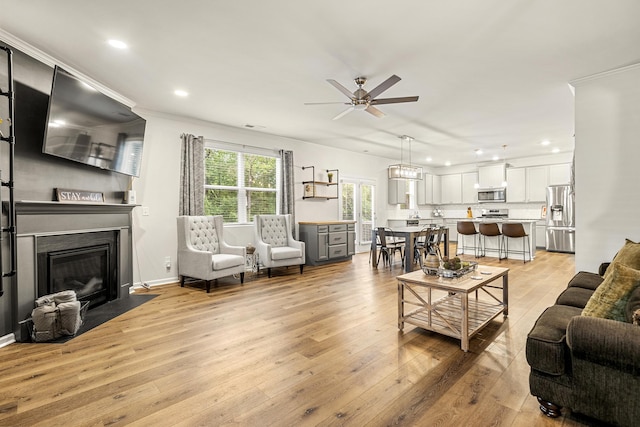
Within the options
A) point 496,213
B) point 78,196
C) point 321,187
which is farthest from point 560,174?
point 78,196

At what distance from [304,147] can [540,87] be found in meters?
4.39

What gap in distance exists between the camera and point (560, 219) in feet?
26.8

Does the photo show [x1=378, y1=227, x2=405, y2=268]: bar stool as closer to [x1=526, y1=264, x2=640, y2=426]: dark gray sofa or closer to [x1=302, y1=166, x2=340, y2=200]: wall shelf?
[x1=302, y1=166, x2=340, y2=200]: wall shelf

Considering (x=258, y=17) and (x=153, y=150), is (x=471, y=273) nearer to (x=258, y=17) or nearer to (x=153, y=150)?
(x=258, y=17)

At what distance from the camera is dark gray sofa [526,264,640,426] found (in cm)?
151

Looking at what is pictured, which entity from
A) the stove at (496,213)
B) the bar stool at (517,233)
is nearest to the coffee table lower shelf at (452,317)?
the bar stool at (517,233)

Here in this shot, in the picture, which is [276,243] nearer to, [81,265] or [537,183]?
[81,265]

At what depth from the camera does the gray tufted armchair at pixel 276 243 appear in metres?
5.46

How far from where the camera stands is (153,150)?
4.94 metres

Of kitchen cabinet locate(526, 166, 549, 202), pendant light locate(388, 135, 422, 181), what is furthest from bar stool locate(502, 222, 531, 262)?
kitchen cabinet locate(526, 166, 549, 202)

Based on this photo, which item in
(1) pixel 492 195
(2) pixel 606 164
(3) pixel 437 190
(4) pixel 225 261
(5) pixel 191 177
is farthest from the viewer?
(3) pixel 437 190

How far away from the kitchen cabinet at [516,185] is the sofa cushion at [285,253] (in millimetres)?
7201

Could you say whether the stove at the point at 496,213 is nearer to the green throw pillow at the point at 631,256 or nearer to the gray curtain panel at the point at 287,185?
the gray curtain panel at the point at 287,185

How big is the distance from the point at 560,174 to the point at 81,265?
34.9 ft
